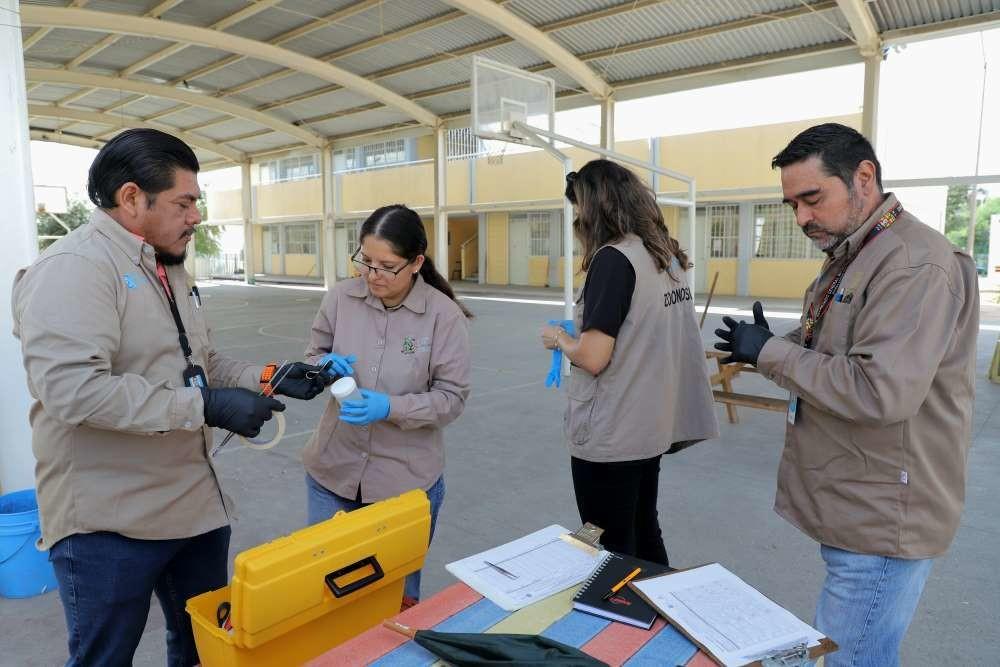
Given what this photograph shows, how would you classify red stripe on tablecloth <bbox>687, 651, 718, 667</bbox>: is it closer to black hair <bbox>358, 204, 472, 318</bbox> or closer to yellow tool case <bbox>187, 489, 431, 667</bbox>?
yellow tool case <bbox>187, 489, 431, 667</bbox>

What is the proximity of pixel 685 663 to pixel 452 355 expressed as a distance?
120cm

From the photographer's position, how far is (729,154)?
62.0ft

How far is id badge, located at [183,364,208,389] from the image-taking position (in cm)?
169

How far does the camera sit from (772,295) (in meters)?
19.5

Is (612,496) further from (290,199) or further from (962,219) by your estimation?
(962,219)

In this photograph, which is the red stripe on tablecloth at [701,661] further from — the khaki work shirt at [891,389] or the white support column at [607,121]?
the white support column at [607,121]

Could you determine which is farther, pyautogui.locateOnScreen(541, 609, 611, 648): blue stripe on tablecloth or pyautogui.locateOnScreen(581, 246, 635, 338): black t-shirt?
pyautogui.locateOnScreen(581, 246, 635, 338): black t-shirt

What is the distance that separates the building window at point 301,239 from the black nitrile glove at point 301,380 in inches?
1168

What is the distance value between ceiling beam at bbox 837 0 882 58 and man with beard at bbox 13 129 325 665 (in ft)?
34.6

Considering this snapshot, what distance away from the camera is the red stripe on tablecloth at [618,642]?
1.24 metres

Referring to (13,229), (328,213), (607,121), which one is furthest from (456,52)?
(13,229)

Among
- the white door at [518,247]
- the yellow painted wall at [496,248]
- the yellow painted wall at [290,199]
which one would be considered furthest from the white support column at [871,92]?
the yellow painted wall at [290,199]

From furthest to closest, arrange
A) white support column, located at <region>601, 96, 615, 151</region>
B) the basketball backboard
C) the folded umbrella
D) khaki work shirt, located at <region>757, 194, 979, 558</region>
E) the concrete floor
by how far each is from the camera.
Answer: white support column, located at <region>601, 96, 615, 151</region> < the basketball backboard < the concrete floor < khaki work shirt, located at <region>757, 194, 979, 558</region> < the folded umbrella

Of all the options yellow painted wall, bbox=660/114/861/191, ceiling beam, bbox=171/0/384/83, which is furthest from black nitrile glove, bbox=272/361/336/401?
yellow painted wall, bbox=660/114/861/191
